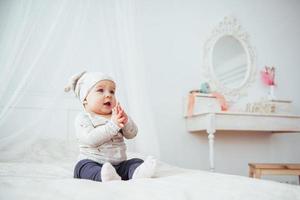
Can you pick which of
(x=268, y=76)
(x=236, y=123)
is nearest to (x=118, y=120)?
(x=236, y=123)

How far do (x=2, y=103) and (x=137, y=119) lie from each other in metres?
0.81

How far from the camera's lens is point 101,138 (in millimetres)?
1239

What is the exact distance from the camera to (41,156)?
1.86 metres

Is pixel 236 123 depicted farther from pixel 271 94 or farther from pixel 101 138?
pixel 101 138

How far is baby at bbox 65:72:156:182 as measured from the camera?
1127 millimetres

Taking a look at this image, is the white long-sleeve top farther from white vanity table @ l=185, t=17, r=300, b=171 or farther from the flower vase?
the flower vase

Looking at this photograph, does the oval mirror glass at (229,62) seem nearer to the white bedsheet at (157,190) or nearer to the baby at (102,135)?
A: the baby at (102,135)

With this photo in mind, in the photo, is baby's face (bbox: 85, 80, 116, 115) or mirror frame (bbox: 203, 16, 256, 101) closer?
baby's face (bbox: 85, 80, 116, 115)

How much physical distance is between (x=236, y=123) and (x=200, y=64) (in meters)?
0.82

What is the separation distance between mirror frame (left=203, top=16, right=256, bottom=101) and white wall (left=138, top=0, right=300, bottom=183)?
75 mm

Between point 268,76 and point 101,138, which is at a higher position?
point 268,76

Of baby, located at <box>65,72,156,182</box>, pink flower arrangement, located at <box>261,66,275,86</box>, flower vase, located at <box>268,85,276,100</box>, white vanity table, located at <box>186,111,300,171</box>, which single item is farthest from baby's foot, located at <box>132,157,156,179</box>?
pink flower arrangement, located at <box>261,66,275,86</box>

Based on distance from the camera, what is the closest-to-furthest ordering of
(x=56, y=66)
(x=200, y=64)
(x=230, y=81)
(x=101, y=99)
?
(x=101, y=99)
(x=56, y=66)
(x=200, y=64)
(x=230, y=81)

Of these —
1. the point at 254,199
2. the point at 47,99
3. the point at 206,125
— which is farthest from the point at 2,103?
the point at 206,125
